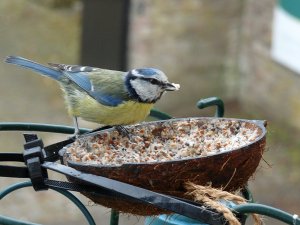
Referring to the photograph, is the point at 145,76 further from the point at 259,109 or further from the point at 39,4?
the point at 39,4

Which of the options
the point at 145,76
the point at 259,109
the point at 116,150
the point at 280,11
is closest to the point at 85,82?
the point at 145,76

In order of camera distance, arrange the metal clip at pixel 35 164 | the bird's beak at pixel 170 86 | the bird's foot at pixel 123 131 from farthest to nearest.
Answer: the bird's beak at pixel 170 86, the bird's foot at pixel 123 131, the metal clip at pixel 35 164

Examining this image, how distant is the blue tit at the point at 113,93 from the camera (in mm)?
3469

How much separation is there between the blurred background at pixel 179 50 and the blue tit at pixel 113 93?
447cm

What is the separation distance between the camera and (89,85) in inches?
148

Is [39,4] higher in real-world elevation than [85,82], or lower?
lower

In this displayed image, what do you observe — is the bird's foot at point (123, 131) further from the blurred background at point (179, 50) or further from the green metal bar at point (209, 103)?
the blurred background at point (179, 50)

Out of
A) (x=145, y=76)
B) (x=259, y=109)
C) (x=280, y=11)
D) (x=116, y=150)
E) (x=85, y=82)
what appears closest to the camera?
(x=116, y=150)

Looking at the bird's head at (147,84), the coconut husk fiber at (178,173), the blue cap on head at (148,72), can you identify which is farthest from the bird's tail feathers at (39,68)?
the coconut husk fiber at (178,173)

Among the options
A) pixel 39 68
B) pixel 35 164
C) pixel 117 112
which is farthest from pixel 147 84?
pixel 35 164

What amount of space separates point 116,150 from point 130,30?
19.2ft

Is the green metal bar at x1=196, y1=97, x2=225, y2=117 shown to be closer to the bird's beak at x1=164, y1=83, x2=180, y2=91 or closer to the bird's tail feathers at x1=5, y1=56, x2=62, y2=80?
the bird's beak at x1=164, y1=83, x2=180, y2=91

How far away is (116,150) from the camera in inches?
124

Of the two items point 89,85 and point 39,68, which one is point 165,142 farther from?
point 39,68
